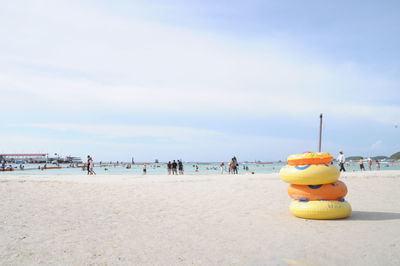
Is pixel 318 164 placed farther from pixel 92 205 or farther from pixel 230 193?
pixel 92 205

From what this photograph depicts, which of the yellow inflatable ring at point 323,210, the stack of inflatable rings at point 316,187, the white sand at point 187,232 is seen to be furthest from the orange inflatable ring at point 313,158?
the white sand at point 187,232

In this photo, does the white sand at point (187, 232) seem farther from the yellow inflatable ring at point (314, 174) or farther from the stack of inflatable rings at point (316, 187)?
the yellow inflatable ring at point (314, 174)

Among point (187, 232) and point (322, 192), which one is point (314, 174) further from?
point (187, 232)

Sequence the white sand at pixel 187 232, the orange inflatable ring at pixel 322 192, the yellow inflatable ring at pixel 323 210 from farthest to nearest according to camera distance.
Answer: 1. the orange inflatable ring at pixel 322 192
2. the yellow inflatable ring at pixel 323 210
3. the white sand at pixel 187 232

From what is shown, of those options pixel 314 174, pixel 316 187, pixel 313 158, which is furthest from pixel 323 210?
pixel 313 158

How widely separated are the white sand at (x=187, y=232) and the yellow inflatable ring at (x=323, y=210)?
7.8 inches

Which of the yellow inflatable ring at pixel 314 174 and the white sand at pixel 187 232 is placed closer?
the white sand at pixel 187 232

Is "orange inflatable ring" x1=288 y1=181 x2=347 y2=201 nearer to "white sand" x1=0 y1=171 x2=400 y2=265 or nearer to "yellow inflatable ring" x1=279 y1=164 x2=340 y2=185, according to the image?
"yellow inflatable ring" x1=279 y1=164 x2=340 y2=185

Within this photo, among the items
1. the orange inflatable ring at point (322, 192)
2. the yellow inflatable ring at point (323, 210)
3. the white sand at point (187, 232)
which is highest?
the orange inflatable ring at point (322, 192)

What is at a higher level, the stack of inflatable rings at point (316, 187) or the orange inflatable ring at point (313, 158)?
the orange inflatable ring at point (313, 158)

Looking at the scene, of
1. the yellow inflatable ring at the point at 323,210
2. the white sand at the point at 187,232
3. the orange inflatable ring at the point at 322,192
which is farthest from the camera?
the orange inflatable ring at the point at 322,192

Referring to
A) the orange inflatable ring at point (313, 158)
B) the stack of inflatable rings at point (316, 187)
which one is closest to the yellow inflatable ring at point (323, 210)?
the stack of inflatable rings at point (316, 187)

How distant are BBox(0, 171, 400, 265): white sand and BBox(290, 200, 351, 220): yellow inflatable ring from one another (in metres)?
0.20

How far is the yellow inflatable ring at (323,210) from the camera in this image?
773 cm
